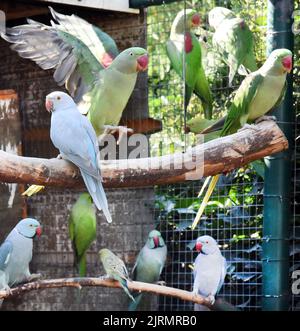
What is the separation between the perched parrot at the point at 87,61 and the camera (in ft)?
11.0

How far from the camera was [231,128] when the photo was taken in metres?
3.29

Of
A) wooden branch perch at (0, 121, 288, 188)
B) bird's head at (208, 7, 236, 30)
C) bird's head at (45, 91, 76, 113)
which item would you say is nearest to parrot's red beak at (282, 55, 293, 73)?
wooden branch perch at (0, 121, 288, 188)

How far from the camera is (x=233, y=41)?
344 centimetres

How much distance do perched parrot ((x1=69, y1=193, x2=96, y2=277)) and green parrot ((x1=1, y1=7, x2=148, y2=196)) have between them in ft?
0.67

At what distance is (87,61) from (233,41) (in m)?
0.60

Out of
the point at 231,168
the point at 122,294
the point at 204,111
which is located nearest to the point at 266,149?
the point at 231,168

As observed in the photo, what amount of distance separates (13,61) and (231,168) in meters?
1.36

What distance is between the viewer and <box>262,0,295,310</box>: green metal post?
3.28m

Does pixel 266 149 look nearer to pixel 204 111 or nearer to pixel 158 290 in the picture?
pixel 204 111

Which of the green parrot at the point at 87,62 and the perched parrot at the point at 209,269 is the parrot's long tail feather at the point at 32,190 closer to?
the green parrot at the point at 87,62

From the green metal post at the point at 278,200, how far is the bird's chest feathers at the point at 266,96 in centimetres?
7

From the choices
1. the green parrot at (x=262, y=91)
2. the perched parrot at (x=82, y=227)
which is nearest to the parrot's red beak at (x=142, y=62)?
the green parrot at (x=262, y=91)
